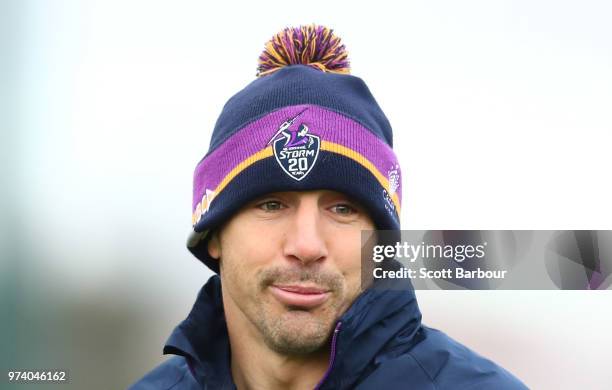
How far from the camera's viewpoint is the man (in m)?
1.60

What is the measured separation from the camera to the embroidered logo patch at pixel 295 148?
1.66 metres

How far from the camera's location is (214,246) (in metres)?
1.95

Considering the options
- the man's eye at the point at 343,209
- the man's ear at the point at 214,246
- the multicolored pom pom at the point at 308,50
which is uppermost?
the multicolored pom pom at the point at 308,50

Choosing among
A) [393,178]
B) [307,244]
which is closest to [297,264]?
[307,244]

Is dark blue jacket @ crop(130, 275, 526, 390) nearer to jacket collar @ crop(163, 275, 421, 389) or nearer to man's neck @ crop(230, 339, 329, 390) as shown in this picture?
jacket collar @ crop(163, 275, 421, 389)

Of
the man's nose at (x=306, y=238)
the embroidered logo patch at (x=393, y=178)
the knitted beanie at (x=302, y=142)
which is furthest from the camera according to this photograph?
the embroidered logo patch at (x=393, y=178)

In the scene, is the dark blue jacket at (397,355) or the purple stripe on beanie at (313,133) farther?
the purple stripe on beanie at (313,133)

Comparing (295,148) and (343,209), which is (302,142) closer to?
(295,148)

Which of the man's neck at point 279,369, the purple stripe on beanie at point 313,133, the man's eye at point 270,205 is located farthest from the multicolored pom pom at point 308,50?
the man's neck at point 279,369

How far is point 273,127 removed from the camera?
5.69 feet

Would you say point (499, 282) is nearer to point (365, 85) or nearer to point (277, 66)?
point (365, 85)

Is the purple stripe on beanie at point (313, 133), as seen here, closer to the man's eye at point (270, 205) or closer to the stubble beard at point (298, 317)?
the man's eye at point (270, 205)

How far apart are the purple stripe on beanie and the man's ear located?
0.16 m

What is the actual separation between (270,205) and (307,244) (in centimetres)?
20
